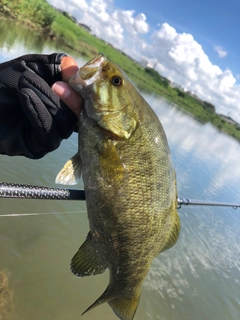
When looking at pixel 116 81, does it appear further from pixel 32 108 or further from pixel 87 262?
pixel 87 262

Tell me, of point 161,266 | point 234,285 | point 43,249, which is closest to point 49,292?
point 43,249

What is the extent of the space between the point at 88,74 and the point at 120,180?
75cm

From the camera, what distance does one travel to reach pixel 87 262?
204 cm

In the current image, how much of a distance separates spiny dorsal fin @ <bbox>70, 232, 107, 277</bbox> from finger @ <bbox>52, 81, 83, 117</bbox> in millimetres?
920

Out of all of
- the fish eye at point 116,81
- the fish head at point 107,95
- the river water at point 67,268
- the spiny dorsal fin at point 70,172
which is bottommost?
the river water at point 67,268

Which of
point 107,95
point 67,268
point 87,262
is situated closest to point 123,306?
point 87,262

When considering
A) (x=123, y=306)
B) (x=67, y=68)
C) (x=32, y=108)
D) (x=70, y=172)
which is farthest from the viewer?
(x=123, y=306)

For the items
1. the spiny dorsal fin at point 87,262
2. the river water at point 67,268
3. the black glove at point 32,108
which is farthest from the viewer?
the river water at point 67,268

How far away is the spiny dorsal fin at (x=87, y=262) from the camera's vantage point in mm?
2025

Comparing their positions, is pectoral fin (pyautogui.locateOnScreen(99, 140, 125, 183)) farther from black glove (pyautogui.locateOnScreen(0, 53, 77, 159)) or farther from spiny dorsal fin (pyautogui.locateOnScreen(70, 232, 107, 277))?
spiny dorsal fin (pyautogui.locateOnScreen(70, 232, 107, 277))

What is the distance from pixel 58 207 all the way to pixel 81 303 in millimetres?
2388

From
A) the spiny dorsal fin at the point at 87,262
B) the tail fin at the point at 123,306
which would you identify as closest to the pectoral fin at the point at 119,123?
the spiny dorsal fin at the point at 87,262

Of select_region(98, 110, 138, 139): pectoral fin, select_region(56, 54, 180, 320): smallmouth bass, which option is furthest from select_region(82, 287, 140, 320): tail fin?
select_region(98, 110, 138, 139): pectoral fin

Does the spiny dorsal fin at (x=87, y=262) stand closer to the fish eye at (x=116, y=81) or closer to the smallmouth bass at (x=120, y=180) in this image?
Answer: the smallmouth bass at (x=120, y=180)
